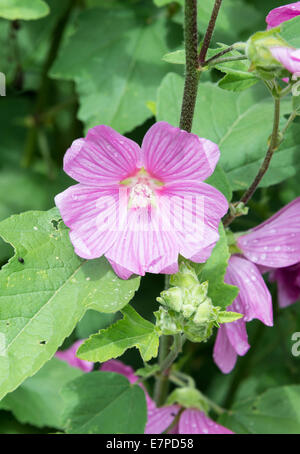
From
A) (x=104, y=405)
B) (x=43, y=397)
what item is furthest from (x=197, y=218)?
(x=43, y=397)

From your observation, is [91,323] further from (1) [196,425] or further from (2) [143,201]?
(2) [143,201]

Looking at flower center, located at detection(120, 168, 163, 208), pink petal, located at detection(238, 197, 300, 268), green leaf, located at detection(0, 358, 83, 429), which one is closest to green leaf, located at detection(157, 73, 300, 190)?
pink petal, located at detection(238, 197, 300, 268)

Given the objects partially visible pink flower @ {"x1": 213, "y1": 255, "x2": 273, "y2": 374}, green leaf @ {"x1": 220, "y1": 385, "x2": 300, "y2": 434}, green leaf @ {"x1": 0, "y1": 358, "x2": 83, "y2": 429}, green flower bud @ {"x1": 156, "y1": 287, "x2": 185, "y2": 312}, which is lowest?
green leaf @ {"x1": 0, "y1": 358, "x2": 83, "y2": 429}

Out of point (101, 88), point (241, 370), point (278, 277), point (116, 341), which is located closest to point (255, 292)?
point (278, 277)

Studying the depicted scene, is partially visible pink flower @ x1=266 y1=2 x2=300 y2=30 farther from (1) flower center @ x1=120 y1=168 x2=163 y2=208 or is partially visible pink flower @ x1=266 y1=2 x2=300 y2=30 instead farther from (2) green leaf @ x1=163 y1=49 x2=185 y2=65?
(1) flower center @ x1=120 y1=168 x2=163 y2=208

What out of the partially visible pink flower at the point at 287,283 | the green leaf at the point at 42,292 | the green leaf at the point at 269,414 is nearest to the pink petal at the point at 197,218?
the green leaf at the point at 42,292

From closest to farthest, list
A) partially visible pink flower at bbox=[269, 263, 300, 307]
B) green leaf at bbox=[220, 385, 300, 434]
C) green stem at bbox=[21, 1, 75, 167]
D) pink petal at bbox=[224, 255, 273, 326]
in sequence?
1. pink petal at bbox=[224, 255, 273, 326]
2. partially visible pink flower at bbox=[269, 263, 300, 307]
3. green leaf at bbox=[220, 385, 300, 434]
4. green stem at bbox=[21, 1, 75, 167]
